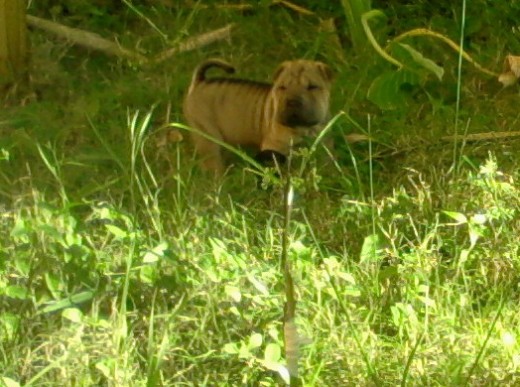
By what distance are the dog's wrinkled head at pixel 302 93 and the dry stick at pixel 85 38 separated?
154 centimetres

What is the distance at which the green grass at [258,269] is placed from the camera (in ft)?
11.0

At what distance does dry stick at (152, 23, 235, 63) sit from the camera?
6.62 metres

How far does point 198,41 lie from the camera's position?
673 cm

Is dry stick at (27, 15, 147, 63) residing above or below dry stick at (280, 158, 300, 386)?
below

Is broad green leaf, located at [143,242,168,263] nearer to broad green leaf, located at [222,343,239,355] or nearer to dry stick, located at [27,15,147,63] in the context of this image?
broad green leaf, located at [222,343,239,355]

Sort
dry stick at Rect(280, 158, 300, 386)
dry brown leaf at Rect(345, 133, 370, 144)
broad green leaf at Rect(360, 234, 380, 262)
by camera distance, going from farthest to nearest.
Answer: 1. dry brown leaf at Rect(345, 133, 370, 144)
2. broad green leaf at Rect(360, 234, 380, 262)
3. dry stick at Rect(280, 158, 300, 386)

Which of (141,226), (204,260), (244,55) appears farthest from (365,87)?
(204,260)

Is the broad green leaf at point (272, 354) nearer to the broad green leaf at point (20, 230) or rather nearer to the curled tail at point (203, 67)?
the broad green leaf at point (20, 230)

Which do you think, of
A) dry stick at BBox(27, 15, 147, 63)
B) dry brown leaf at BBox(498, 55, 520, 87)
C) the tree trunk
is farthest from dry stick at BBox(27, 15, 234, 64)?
dry brown leaf at BBox(498, 55, 520, 87)

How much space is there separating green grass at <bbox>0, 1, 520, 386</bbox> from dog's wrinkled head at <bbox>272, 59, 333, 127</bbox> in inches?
7.1

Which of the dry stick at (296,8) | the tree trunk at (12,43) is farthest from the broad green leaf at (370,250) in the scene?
the dry stick at (296,8)

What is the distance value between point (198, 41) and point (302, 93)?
1760 millimetres

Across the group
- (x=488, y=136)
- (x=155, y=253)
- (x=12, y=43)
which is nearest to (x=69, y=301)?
(x=155, y=253)

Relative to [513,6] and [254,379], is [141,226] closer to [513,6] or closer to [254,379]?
[254,379]
